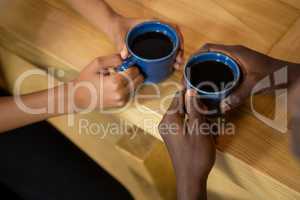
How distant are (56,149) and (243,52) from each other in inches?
21.1

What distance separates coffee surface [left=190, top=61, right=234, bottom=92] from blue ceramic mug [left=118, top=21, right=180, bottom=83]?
0.05 metres

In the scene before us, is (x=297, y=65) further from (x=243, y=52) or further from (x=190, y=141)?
(x=190, y=141)

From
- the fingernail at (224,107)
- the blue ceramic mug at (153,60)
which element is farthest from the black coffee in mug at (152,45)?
the fingernail at (224,107)

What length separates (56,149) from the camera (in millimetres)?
1021

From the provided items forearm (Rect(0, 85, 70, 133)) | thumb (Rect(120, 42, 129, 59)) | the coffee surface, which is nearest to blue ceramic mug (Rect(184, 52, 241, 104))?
the coffee surface

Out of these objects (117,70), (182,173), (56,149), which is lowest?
(56,149)

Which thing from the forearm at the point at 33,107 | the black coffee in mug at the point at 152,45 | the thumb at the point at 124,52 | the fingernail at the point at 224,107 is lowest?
the forearm at the point at 33,107

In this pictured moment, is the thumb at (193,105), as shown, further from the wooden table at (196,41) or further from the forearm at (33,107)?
the forearm at (33,107)

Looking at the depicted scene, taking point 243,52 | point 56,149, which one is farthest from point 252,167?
point 56,149

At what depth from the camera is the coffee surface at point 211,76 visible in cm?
67

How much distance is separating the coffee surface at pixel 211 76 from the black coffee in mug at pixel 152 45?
60 millimetres

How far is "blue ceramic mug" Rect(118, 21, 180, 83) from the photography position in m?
0.69

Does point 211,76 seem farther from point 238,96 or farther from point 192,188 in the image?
point 192,188

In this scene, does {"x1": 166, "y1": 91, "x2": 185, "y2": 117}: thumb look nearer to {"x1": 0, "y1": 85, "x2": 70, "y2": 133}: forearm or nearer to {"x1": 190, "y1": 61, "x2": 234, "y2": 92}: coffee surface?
{"x1": 190, "y1": 61, "x2": 234, "y2": 92}: coffee surface
